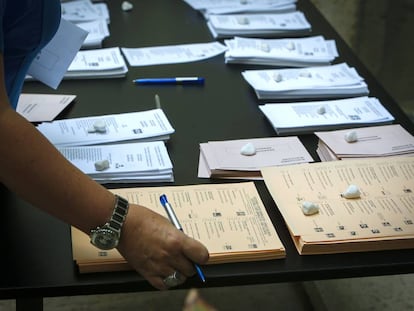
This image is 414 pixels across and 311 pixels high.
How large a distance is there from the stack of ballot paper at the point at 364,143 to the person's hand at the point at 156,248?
1.49 feet

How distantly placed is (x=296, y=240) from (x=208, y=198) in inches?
6.8

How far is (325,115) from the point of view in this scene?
1.43 meters

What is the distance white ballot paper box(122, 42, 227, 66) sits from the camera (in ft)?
5.65

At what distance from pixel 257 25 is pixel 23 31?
1.08 m

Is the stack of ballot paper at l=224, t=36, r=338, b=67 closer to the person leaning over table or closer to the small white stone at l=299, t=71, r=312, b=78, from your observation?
the small white stone at l=299, t=71, r=312, b=78

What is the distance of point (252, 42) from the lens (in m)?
1.81

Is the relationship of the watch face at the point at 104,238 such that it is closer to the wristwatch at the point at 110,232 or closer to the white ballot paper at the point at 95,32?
the wristwatch at the point at 110,232

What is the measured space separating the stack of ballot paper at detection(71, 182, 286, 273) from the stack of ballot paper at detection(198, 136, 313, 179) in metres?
0.05

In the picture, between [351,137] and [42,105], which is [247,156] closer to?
[351,137]

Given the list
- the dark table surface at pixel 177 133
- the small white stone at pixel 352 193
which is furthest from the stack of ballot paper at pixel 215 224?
the small white stone at pixel 352 193

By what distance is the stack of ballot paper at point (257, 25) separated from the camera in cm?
191

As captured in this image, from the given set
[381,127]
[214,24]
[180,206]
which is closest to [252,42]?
[214,24]

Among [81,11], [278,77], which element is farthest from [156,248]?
[81,11]

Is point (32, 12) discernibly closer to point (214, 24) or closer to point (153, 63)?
point (153, 63)
